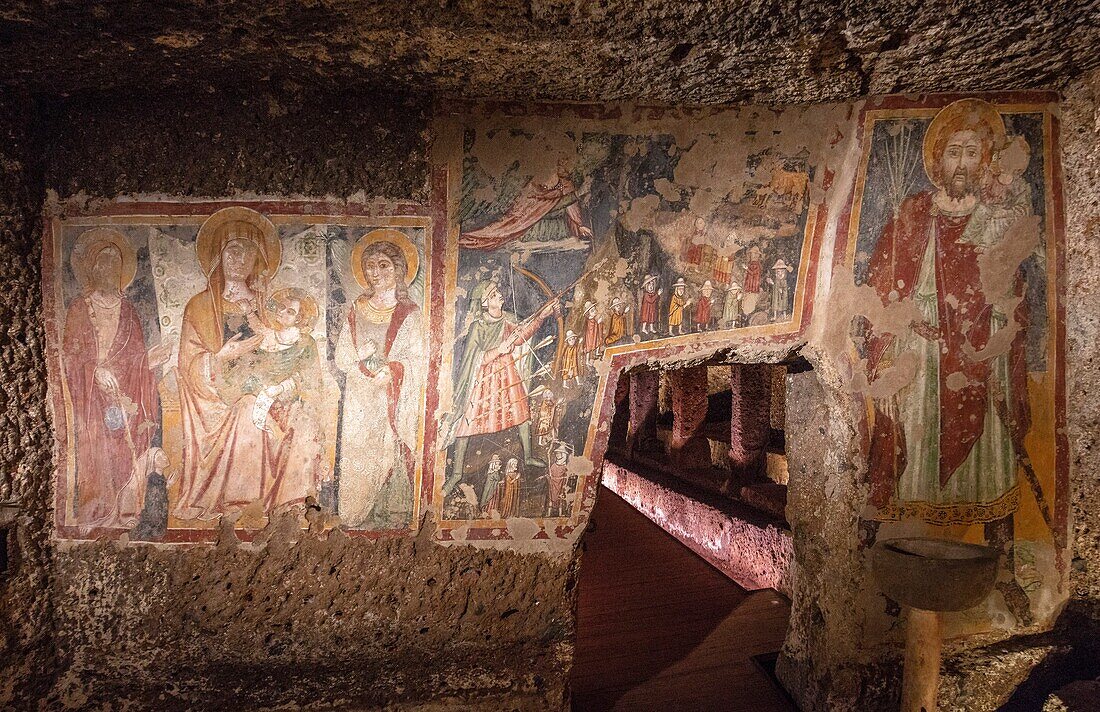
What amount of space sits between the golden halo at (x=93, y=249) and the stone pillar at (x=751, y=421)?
5.97m

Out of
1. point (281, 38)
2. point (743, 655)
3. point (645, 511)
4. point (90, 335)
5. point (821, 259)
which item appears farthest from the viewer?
point (645, 511)

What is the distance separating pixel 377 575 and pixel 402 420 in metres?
0.81

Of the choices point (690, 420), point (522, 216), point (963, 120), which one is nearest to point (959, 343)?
point (963, 120)

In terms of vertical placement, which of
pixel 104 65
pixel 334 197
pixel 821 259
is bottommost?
pixel 821 259

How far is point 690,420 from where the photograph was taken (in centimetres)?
786

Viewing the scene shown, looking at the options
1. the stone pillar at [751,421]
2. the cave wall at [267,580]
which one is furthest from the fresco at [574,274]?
the stone pillar at [751,421]

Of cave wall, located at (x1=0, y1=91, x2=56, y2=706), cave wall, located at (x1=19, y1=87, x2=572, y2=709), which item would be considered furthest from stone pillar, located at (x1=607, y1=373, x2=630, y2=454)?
cave wall, located at (x1=0, y1=91, x2=56, y2=706)

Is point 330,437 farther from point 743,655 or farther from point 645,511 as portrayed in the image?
point 645,511

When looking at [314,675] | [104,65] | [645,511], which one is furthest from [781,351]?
[645,511]

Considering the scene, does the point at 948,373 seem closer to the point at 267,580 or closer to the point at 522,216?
the point at 522,216

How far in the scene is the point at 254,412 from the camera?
8.21 ft

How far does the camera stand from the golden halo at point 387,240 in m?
2.47

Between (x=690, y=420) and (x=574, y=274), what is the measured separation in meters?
5.84

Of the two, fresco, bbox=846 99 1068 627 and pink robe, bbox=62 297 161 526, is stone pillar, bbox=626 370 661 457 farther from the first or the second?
pink robe, bbox=62 297 161 526
